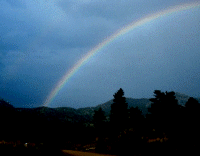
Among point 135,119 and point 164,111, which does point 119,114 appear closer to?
point 135,119

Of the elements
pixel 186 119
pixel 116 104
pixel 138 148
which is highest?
pixel 116 104

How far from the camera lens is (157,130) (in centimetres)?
3094

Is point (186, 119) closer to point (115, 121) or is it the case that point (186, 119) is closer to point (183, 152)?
point (183, 152)

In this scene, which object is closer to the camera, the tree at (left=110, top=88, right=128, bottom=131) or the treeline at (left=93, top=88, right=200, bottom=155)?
the treeline at (left=93, top=88, right=200, bottom=155)

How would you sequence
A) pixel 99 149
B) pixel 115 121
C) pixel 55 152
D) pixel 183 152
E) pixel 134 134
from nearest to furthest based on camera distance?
pixel 183 152
pixel 55 152
pixel 134 134
pixel 99 149
pixel 115 121

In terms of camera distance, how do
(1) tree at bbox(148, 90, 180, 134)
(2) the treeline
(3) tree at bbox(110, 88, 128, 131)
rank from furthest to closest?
(3) tree at bbox(110, 88, 128, 131) → (1) tree at bbox(148, 90, 180, 134) → (2) the treeline

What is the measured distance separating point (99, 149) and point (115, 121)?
1636cm

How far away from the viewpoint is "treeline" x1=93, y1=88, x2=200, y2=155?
17.6 m

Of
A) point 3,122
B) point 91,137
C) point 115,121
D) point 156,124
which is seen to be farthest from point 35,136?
point 156,124

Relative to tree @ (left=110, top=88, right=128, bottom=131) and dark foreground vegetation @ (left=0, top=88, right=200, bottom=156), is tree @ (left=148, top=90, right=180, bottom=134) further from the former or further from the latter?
tree @ (left=110, top=88, right=128, bottom=131)

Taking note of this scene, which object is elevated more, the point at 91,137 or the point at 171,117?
the point at 171,117

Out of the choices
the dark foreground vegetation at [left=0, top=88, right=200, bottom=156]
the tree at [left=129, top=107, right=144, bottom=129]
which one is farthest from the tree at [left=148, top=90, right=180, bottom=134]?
the tree at [left=129, top=107, right=144, bottom=129]

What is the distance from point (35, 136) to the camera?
54125mm

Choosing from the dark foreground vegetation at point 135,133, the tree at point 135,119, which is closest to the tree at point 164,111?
the dark foreground vegetation at point 135,133
